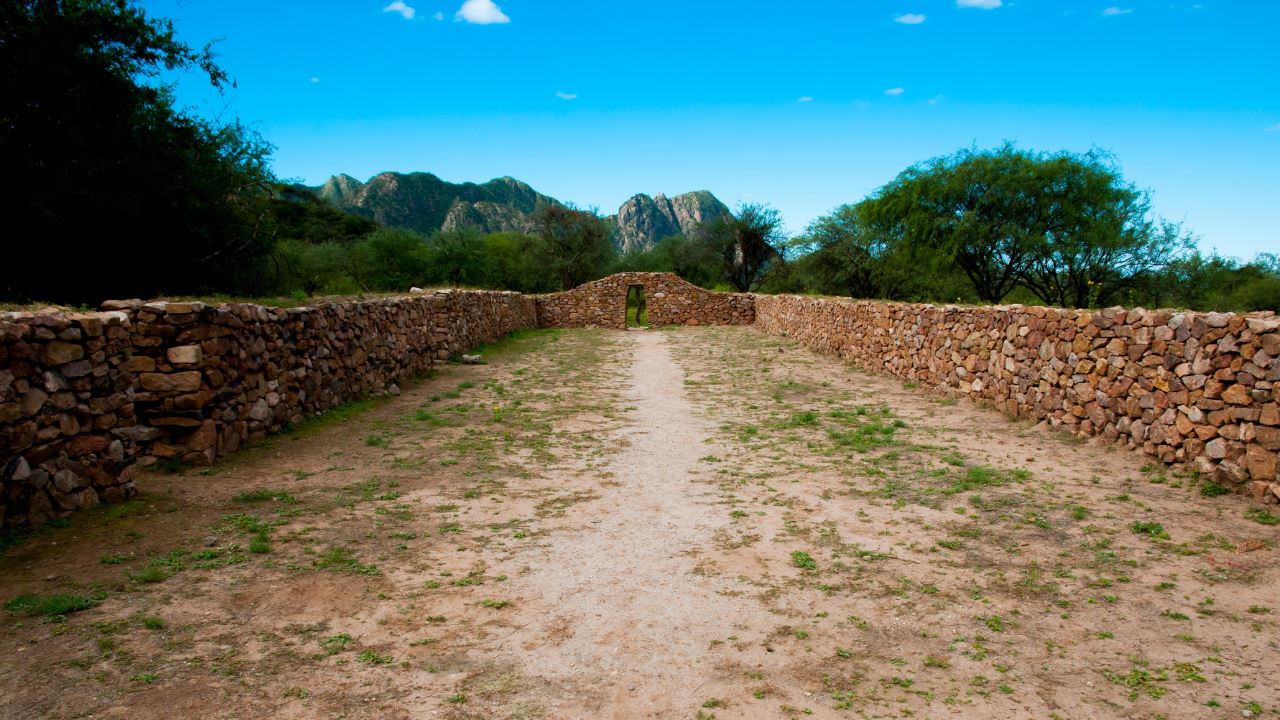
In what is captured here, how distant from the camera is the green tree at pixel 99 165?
37.0 ft

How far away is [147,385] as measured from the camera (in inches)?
241

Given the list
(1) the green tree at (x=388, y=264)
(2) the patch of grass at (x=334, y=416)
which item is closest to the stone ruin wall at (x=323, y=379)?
(2) the patch of grass at (x=334, y=416)

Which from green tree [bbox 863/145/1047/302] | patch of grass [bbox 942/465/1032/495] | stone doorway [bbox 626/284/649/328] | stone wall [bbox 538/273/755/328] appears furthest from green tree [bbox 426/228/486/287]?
patch of grass [bbox 942/465/1032/495]

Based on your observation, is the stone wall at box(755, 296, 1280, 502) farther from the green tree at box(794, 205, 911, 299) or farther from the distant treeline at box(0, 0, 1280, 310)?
the green tree at box(794, 205, 911, 299)

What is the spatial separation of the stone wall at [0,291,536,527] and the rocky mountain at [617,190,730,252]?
400ft

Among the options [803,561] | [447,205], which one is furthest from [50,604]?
[447,205]

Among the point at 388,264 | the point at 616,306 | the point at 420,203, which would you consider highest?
the point at 420,203

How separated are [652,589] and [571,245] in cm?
4395

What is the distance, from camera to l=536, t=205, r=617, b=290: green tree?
1822 inches

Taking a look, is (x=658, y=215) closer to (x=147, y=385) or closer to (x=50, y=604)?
(x=147, y=385)

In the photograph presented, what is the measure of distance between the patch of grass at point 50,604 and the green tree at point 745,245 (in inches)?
1720

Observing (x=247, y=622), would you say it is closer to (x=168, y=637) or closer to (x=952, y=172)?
(x=168, y=637)

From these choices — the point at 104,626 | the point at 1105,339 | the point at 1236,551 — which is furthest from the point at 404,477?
the point at 1105,339

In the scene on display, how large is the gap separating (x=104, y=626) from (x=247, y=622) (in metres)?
0.66
